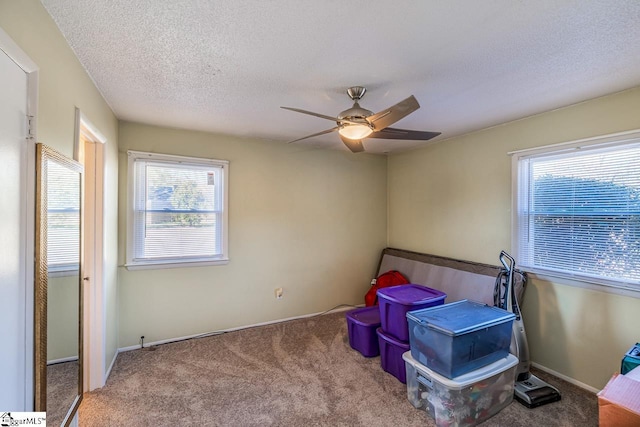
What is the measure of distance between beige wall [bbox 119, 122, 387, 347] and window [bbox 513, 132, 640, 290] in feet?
6.81

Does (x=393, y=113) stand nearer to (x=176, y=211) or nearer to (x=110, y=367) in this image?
(x=176, y=211)

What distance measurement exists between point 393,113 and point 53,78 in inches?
74.1

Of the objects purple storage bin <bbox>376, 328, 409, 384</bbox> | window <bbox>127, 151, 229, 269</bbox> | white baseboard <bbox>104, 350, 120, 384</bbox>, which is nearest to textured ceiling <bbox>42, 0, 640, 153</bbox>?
window <bbox>127, 151, 229, 269</bbox>

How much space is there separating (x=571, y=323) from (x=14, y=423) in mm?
3610

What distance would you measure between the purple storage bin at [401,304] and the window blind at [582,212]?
1081 mm

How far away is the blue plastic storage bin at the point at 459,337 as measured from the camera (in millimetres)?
1885

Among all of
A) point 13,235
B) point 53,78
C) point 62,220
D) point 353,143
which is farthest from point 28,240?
point 353,143

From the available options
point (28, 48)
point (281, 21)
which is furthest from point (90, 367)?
point (281, 21)

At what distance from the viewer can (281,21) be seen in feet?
4.57

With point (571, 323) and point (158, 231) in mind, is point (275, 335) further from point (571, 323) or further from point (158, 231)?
point (571, 323)

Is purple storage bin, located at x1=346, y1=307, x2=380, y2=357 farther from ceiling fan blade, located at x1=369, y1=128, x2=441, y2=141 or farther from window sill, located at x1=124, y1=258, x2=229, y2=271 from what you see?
ceiling fan blade, located at x1=369, y1=128, x2=441, y2=141

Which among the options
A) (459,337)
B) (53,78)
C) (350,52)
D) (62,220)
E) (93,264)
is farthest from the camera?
(93,264)

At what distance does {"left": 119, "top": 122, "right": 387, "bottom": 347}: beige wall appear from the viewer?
10.1 feet

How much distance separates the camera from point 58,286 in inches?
57.9
